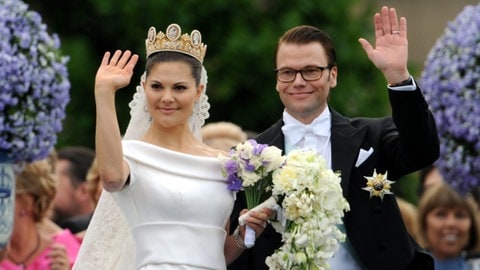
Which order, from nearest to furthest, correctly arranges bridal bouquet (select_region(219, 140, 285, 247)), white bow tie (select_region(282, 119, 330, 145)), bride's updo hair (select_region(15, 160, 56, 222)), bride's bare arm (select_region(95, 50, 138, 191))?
bride's bare arm (select_region(95, 50, 138, 191)) → bridal bouquet (select_region(219, 140, 285, 247)) → white bow tie (select_region(282, 119, 330, 145)) → bride's updo hair (select_region(15, 160, 56, 222))

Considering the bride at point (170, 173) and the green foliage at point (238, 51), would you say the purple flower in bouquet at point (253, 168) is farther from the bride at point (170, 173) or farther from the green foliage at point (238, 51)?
the green foliage at point (238, 51)

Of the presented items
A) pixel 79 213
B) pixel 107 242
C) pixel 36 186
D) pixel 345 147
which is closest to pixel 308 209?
pixel 345 147

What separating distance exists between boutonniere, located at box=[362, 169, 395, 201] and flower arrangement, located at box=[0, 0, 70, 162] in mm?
2140

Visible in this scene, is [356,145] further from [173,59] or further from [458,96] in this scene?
[458,96]

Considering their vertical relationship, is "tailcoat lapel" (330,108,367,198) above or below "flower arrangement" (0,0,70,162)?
below

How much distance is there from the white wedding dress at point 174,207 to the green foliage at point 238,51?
9.97 meters

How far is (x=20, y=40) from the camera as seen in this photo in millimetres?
10180

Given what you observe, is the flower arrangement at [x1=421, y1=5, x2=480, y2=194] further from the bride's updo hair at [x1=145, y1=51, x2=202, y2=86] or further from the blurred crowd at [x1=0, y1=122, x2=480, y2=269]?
the bride's updo hair at [x1=145, y1=51, x2=202, y2=86]

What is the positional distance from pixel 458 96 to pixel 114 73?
272cm

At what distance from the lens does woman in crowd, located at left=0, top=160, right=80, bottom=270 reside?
36.6 ft

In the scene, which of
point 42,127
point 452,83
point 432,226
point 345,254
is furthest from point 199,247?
point 432,226

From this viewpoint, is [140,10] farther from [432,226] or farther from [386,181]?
[386,181]

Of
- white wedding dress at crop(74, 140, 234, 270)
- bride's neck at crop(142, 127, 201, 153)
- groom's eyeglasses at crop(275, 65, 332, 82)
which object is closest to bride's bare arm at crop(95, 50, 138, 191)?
white wedding dress at crop(74, 140, 234, 270)

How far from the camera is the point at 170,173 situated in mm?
8719
